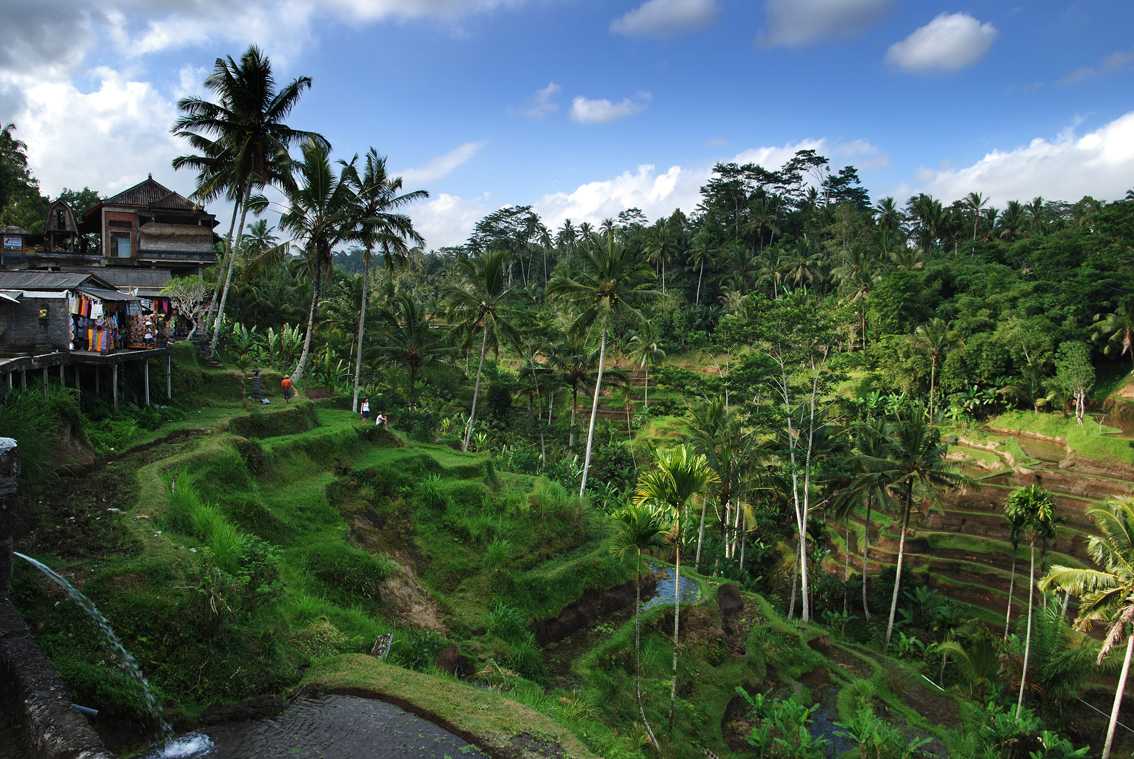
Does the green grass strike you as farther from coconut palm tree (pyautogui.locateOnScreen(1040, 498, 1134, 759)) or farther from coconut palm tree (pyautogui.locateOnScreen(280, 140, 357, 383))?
coconut palm tree (pyautogui.locateOnScreen(280, 140, 357, 383))

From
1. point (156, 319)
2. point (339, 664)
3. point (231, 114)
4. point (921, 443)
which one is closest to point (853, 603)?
point (921, 443)

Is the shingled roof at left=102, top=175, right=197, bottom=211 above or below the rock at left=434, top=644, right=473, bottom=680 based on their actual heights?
above

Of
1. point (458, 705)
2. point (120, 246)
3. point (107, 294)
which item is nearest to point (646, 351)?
point (120, 246)

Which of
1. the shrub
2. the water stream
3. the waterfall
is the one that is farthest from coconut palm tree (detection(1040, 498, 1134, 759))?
the waterfall

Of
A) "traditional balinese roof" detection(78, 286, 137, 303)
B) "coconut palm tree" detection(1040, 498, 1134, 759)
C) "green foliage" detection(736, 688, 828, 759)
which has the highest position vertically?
"traditional balinese roof" detection(78, 286, 137, 303)

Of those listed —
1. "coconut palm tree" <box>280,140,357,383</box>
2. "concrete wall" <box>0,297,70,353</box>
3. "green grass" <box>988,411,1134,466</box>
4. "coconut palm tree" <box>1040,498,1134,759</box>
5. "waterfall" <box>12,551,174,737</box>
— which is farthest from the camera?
"green grass" <box>988,411,1134,466</box>

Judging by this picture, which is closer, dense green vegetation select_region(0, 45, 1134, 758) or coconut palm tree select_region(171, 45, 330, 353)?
dense green vegetation select_region(0, 45, 1134, 758)

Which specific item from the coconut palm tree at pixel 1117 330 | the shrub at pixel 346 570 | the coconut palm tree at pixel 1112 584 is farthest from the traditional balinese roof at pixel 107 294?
the coconut palm tree at pixel 1117 330

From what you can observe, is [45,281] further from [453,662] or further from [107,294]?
[453,662]
